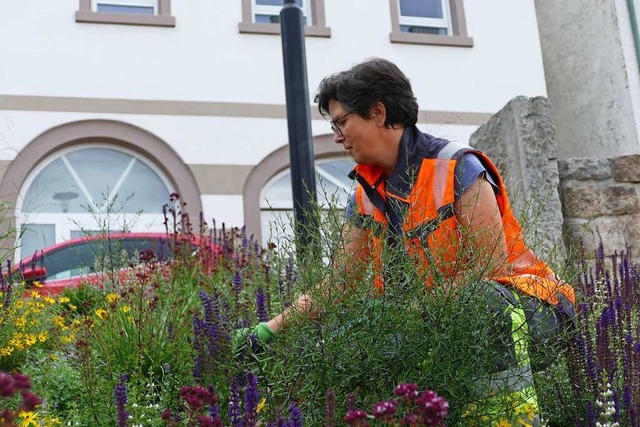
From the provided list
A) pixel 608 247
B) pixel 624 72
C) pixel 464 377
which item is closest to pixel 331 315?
pixel 464 377

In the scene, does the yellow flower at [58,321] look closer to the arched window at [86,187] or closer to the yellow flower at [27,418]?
the yellow flower at [27,418]

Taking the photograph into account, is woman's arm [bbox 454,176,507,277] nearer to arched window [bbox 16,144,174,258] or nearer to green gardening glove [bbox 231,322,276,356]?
green gardening glove [bbox 231,322,276,356]

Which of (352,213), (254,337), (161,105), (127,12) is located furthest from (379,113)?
(127,12)

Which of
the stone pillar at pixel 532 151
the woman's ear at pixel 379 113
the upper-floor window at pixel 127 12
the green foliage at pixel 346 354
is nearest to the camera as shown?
the green foliage at pixel 346 354

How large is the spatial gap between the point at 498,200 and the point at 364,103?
0.59m

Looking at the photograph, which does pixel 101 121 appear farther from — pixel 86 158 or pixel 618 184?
pixel 618 184

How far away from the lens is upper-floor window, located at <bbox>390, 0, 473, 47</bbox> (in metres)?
12.3

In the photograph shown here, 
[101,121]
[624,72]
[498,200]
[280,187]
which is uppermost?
[624,72]

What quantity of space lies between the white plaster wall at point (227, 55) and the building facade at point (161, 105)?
18 mm

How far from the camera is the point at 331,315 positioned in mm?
2346

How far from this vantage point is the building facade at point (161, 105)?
1055cm

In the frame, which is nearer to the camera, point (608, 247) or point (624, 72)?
point (608, 247)

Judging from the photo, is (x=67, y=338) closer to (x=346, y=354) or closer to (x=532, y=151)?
(x=346, y=354)

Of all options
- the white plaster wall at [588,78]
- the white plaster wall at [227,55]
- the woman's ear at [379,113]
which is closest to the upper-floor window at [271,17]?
the white plaster wall at [227,55]
